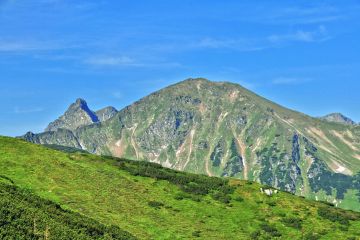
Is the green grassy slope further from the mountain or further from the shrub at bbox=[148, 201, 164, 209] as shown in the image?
the shrub at bbox=[148, 201, 164, 209]

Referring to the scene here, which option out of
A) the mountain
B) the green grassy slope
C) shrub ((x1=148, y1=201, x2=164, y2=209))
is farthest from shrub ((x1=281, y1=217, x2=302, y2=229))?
the green grassy slope

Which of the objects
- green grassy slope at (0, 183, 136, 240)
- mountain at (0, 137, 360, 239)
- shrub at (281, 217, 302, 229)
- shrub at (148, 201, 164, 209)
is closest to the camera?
green grassy slope at (0, 183, 136, 240)

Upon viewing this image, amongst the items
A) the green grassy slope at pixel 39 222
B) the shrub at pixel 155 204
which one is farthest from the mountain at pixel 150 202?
the green grassy slope at pixel 39 222

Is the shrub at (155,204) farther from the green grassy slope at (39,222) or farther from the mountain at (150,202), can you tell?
the green grassy slope at (39,222)

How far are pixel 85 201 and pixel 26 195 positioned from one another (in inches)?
708

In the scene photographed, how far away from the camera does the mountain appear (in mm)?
76119

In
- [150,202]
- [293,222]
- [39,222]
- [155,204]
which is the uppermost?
[293,222]

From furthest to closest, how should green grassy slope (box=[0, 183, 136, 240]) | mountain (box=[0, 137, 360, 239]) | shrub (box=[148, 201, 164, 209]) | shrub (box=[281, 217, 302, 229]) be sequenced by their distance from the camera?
shrub (box=[281, 217, 302, 229]) < shrub (box=[148, 201, 164, 209]) < mountain (box=[0, 137, 360, 239]) < green grassy slope (box=[0, 183, 136, 240])

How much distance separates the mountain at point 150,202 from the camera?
2997 inches

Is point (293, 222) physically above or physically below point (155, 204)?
above

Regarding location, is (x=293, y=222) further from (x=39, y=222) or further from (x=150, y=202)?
(x=39, y=222)

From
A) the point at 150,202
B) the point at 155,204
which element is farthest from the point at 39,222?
the point at 155,204

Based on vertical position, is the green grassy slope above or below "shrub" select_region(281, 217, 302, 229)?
below

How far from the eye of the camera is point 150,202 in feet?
297
